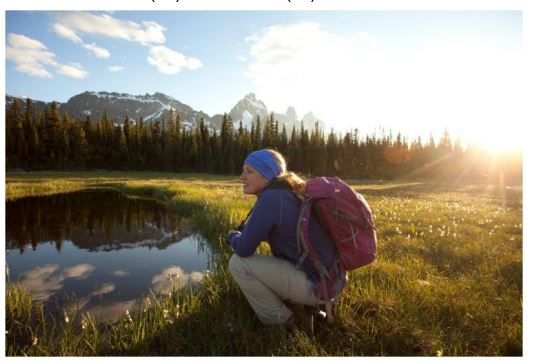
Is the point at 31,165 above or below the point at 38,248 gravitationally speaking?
above

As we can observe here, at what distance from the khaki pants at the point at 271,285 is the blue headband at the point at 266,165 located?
1.03 metres

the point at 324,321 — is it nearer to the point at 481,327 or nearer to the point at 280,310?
the point at 280,310

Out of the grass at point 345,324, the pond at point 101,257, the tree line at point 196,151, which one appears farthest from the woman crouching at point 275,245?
the tree line at point 196,151

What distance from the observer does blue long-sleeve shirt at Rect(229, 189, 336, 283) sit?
3705mm

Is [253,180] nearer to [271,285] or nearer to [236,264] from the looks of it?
[236,264]

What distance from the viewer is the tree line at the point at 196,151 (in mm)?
68000

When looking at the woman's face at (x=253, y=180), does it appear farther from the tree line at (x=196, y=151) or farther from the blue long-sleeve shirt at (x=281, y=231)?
the tree line at (x=196, y=151)

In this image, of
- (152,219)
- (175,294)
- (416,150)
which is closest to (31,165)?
(152,219)

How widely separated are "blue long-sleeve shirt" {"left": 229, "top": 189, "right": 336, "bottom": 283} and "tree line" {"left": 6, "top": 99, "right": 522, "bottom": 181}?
62880mm

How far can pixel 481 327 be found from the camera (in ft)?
14.1

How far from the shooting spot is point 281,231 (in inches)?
152

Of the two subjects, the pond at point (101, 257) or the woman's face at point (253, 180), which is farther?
the pond at point (101, 257)

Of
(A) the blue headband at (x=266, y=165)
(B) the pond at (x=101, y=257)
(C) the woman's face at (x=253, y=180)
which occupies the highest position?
(A) the blue headband at (x=266, y=165)
